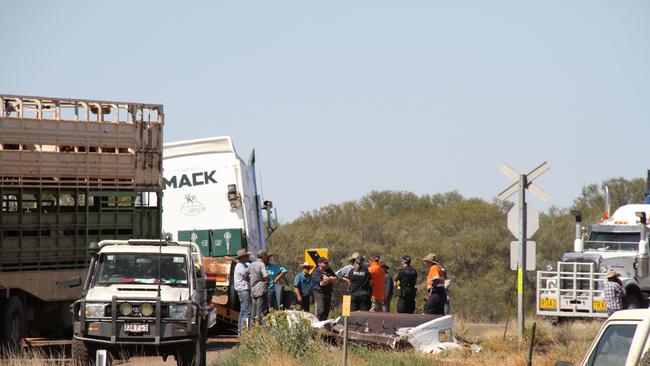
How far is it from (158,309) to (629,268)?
15588 millimetres

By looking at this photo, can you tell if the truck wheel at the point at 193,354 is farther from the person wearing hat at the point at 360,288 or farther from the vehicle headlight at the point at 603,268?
the vehicle headlight at the point at 603,268

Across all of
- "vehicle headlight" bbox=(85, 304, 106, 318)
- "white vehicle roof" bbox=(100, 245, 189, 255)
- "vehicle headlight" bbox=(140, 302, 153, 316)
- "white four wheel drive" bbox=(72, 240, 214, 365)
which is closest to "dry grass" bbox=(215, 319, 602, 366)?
"white four wheel drive" bbox=(72, 240, 214, 365)

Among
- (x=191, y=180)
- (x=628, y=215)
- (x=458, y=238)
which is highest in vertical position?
(x=191, y=180)

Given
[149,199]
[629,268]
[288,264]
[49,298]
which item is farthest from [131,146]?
[288,264]

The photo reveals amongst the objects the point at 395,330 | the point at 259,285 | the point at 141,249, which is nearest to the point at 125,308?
the point at 141,249

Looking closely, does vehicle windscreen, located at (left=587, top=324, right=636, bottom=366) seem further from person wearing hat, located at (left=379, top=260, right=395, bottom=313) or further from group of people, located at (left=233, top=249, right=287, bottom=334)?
person wearing hat, located at (left=379, top=260, right=395, bottom=313)

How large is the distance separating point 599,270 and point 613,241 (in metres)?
1.61

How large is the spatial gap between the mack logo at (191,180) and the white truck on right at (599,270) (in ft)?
25.3

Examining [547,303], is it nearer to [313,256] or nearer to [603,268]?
[603,268]

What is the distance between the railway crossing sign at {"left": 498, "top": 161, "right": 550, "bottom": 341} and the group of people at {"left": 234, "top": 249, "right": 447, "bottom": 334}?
2.61 m

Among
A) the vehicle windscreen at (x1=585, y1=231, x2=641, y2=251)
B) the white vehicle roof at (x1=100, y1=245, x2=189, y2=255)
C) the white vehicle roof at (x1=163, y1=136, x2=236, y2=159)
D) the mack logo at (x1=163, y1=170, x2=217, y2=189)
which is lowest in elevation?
the vehicle windscreen at (x1=585, y1=231, x2=641, y2=251)

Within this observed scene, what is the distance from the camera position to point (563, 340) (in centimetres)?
2148

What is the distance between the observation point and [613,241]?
29.8 meters

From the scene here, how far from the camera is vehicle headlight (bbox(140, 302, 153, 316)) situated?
16.6 meters
